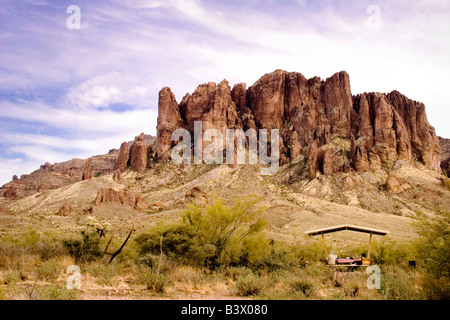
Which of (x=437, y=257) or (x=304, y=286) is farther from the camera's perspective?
(x=304, y=286)

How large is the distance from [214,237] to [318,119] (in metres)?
98.7

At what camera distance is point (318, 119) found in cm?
11056

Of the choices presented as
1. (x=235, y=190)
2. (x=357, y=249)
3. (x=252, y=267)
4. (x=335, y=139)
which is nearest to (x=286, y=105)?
(x=335, y=139)

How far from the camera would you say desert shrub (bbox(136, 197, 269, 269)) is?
16.9 m

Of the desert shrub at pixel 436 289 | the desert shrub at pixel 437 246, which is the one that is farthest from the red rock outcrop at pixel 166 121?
the desert shrub at pixel 436 289

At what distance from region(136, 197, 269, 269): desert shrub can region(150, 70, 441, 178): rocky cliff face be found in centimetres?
6824

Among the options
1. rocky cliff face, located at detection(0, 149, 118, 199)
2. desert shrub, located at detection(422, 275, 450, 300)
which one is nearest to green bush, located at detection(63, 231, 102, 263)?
desert shrub, located at detection(422, 275, 450, 300)

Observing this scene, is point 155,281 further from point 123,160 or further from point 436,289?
point 123,160

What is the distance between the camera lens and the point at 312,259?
72.9ft

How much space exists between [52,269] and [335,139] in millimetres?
96752

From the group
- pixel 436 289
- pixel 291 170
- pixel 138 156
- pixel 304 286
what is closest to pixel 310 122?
pixel 291 170

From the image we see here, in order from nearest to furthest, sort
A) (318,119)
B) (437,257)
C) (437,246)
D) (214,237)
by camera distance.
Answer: (437,257) < (437,246) < (214,237) < (318,119)

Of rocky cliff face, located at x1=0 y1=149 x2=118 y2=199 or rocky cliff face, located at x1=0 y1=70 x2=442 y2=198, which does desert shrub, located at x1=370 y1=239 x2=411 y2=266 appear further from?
rocky cliff face, located at x1=0 y1=149 x2=118 y2=199
